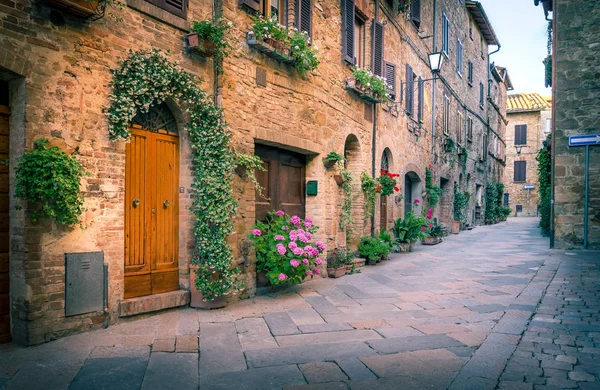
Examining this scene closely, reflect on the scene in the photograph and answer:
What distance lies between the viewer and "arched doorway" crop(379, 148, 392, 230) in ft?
33.5

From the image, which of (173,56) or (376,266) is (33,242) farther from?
(376,266)

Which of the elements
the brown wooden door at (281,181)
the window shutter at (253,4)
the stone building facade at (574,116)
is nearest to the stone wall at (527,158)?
the stone building facade at (574,116)

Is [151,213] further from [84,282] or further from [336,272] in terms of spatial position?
[336,272]

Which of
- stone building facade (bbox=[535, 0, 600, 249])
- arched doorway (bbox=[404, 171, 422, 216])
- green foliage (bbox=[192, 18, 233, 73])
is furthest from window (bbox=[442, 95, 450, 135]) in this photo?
green foliage (bbox=[192, 18, 233, 73])

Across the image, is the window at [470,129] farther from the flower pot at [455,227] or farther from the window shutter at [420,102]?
the window shutter at [420,102]

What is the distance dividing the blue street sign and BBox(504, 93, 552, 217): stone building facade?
80.7 feet

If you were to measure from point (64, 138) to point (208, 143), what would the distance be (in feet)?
5.10

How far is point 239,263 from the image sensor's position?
5.46 m

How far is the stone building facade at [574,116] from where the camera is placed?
10062mm

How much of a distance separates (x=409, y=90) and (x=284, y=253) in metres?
7.71

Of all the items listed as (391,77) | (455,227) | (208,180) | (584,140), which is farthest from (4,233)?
(455,227)

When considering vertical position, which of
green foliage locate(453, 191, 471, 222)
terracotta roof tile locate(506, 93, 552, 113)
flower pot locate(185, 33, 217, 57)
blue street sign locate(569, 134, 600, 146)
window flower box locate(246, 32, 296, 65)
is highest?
terracotta roof tile locate(506, 93, 552, 113)

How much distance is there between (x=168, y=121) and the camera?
194 inches

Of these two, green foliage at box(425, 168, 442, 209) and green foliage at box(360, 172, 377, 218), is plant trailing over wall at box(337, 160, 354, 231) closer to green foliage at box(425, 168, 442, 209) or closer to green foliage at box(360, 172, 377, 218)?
green foliage at box(360, 172, 377, 218)
